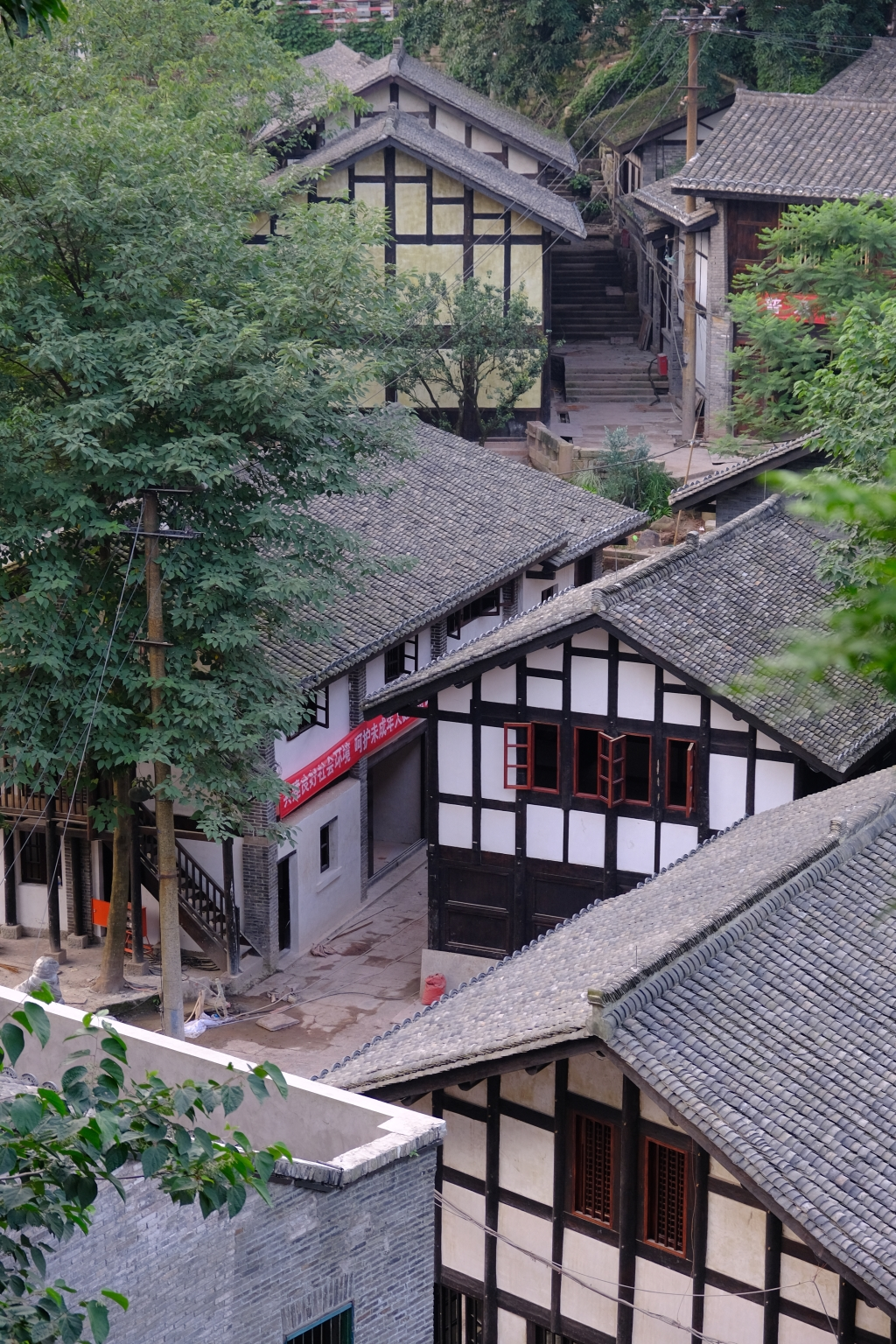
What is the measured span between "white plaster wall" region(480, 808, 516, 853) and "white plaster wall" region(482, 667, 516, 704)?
1.69 m

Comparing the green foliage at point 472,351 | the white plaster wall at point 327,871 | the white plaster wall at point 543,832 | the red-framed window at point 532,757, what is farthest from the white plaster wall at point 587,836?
the green foliage at point 472,351

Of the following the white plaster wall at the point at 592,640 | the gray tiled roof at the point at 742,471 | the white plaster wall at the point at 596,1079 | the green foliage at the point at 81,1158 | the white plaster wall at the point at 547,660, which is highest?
the gray tiled roof at the point at 742,471

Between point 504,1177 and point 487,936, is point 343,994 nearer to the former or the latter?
point 487,936

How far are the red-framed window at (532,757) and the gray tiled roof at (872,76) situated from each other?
103 feet

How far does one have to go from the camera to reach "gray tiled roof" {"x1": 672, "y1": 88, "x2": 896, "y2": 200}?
4066 centimetres

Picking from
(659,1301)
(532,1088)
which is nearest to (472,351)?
(532,1088)

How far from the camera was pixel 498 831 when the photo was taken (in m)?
25.2

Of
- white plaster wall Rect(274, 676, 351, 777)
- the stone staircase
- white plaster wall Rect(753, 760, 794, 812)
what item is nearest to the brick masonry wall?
white plaster wall Rect(753, 760, 794, 812)

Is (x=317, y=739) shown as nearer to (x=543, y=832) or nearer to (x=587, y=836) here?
(x=543, y=832)

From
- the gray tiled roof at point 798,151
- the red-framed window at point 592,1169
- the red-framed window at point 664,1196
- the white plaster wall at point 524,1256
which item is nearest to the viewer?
the red-framed window at point 664,1196

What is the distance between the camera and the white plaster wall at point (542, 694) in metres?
24.3

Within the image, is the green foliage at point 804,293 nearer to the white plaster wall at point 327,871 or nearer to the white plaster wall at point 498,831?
the white plaster wall at point 327,871

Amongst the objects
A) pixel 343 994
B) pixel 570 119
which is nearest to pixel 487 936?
pixel 343 994

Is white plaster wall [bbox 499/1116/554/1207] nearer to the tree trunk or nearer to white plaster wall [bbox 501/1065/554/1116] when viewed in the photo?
white plaster wall [bbox 501/1065/554/1116]
